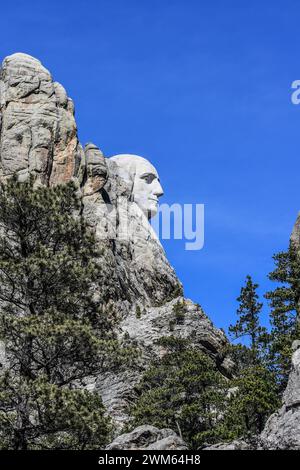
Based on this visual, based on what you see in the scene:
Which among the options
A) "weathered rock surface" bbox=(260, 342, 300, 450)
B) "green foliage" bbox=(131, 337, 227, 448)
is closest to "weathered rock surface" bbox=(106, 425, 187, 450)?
"weathered rock surface" bbox=(260, 342, 300, 450)

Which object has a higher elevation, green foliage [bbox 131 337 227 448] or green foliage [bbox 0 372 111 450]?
green foliage [bbox 131 337 227 448]

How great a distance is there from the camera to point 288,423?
77.0 ft

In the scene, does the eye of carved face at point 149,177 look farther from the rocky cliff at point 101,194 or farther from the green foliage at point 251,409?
the green foliage at point 251,409

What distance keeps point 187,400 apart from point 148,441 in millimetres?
17349

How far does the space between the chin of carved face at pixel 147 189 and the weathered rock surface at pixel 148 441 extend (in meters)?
77.2

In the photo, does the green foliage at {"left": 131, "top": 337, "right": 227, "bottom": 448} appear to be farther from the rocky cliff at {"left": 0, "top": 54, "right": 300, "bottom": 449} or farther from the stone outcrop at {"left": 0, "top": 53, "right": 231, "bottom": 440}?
the stone outcrop at {"left": 0, "top": 53, "right": 231, "bottom": 440}

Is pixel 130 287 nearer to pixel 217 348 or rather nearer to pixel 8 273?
pixel 217 348

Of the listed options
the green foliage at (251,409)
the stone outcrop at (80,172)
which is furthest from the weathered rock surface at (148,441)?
the stone outcrop at (80,172)

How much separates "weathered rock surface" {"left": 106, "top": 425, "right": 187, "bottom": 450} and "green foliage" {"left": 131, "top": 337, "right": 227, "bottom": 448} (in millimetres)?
11939

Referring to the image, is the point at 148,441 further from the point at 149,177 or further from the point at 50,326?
the point at 149,177

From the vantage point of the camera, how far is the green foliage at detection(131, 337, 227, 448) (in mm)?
37781

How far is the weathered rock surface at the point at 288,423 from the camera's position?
22688 millimetres

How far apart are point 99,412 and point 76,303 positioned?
4810mm
